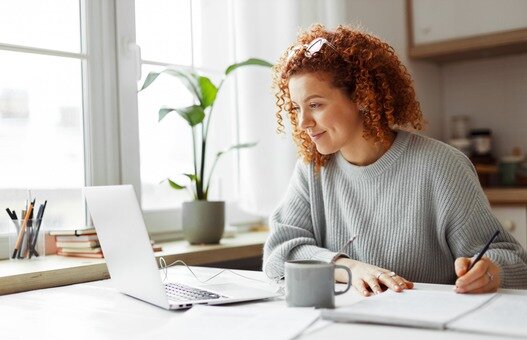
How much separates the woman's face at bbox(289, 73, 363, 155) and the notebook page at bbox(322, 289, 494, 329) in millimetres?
517

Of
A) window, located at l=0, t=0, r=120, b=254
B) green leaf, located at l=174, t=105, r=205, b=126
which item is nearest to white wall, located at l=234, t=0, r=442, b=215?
green leaf, located at l=174, t=105, r=205, b=126

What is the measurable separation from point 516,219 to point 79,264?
1.85 meters

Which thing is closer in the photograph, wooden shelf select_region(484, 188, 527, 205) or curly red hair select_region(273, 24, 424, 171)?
curly red hair select_region(273, 24, 424, 171)

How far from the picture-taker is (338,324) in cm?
106

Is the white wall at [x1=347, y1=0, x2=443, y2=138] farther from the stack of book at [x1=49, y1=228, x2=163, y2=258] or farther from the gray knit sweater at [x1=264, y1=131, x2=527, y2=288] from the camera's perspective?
the stack of book at [x1=49, y1=228, x2=163, y2=258]

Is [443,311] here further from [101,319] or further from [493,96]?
[493,96]

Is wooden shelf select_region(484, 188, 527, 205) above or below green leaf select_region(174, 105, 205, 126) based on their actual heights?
below

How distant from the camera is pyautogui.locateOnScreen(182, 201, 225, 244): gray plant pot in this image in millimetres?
2225

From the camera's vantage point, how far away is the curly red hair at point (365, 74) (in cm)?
164

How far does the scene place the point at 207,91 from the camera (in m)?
2.24

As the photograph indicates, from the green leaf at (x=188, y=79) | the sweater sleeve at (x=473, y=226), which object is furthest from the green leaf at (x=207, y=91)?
the sweater sleeve at (x=473, y=226)

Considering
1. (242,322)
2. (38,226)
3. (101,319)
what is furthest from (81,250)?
(242,322)

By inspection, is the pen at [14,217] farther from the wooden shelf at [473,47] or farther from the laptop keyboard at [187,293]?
the wooden shelf at [473,47]

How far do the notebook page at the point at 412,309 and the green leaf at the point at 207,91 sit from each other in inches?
46.3
